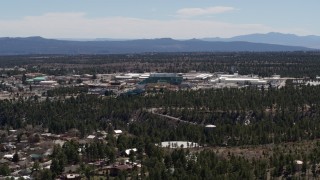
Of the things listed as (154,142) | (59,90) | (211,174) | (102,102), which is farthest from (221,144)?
(59,90)

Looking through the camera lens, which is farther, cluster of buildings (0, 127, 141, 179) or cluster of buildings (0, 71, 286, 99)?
cluster of buildings (0, 71, 286, 99)

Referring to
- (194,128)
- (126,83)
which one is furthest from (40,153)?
(126,83)

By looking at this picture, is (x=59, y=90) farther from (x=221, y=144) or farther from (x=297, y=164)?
(x=297, y=164)

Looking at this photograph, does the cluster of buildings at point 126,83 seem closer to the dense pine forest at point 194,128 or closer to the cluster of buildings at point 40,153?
the dense pine forest at point 194,128

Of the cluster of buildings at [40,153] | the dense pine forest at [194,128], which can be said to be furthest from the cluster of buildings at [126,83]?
the cluster of buildings at [40,153]

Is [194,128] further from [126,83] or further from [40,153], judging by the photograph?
[126,83]

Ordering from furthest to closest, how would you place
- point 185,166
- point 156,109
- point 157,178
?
point 156,109, point 185,166, point 157,178

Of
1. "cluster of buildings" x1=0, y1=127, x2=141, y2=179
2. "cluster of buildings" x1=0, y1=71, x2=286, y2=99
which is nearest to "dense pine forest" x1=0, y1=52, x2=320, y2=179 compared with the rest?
"cluster of buildings" x1=0, y1=127, x2=141, y2=179

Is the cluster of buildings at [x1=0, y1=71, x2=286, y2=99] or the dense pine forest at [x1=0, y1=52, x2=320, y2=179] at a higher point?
the dense pine forest at [x1=0, y1=52, x2=320, y2=179]

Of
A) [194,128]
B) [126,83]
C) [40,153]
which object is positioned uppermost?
[194,128]

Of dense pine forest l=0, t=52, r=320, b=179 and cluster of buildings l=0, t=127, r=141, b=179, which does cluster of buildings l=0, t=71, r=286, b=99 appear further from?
cluster of buildings l=0, t=127, r=141, b=179

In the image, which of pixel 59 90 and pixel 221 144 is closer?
pixel 221 144
